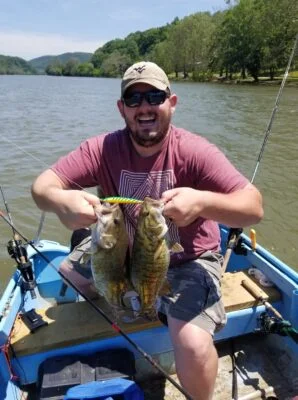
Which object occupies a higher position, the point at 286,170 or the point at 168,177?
the point at 168,177

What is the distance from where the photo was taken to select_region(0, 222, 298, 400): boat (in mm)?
3014

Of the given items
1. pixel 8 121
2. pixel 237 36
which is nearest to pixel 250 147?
pixel 8 121

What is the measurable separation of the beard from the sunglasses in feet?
0.28

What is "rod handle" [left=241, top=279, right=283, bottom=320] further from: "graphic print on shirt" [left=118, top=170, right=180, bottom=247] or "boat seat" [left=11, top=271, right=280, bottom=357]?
"graphic print on shirt" [left=118, top=170, right=180, bottom=247]

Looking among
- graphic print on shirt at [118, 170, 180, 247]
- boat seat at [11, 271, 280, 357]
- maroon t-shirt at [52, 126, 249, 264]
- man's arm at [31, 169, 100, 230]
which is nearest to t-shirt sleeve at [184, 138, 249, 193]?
maroon t-shirt at [52, 126, 249, 264]

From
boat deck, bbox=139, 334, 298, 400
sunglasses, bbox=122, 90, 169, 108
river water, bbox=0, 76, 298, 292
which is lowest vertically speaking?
→ river water, bbox=0, 76, 298, 292

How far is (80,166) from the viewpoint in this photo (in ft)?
10.5

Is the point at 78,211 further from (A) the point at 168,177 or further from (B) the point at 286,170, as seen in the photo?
(B) the point at 286,170

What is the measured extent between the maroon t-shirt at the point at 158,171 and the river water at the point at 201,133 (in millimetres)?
3542

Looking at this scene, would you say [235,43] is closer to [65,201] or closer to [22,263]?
[22,263]

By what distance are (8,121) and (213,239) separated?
19.0 meters

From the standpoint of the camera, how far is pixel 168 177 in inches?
121

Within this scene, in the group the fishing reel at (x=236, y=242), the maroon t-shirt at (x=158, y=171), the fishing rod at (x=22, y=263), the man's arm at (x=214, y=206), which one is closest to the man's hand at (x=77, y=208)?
the man's arm at (x=214, y=206)

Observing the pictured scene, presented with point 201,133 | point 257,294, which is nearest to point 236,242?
point 257,294
